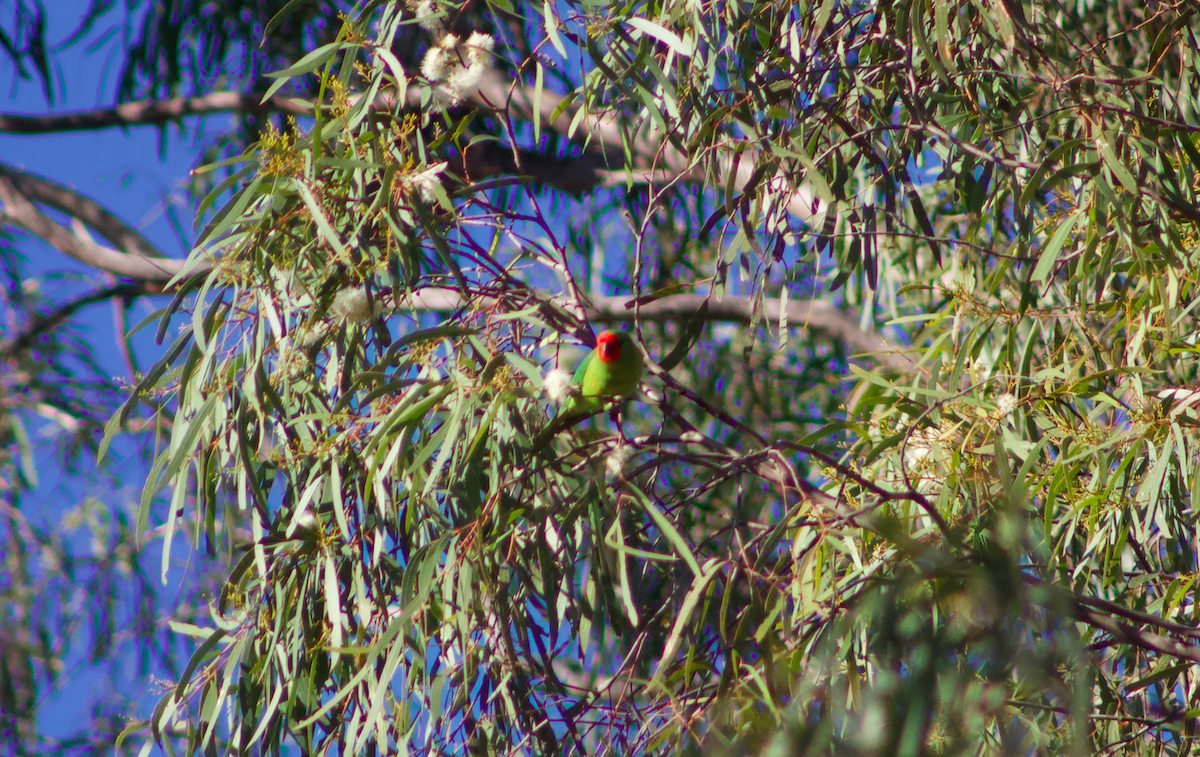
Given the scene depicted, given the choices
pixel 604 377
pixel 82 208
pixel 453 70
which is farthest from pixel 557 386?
pixel 82 208

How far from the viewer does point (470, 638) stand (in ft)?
4.79

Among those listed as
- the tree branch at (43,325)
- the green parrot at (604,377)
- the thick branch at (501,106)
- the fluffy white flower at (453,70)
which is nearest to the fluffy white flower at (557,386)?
the green parrot at (604,377)

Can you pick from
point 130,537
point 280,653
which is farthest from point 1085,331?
point 130,537

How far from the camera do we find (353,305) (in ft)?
4.72

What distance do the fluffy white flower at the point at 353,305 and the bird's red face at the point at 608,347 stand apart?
0.31m

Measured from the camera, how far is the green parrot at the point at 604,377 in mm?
1510

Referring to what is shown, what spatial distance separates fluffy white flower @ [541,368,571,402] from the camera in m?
1.50

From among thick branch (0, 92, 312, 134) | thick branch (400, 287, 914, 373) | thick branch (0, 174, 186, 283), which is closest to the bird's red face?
thick branch (400, 287, 914, 373)

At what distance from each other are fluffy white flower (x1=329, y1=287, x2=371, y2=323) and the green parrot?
0.29m

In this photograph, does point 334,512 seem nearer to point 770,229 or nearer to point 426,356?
point 426,356

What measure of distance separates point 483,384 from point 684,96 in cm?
65

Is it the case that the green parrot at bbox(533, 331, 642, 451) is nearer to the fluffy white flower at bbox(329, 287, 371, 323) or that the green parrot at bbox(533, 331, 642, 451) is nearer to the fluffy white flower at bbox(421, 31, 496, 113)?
the fluffy white flower at bbox(329, 287, 371, 323)

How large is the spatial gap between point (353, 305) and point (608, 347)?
1.15ft

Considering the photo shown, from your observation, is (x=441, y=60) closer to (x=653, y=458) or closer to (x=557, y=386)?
(x=557, y=386)
